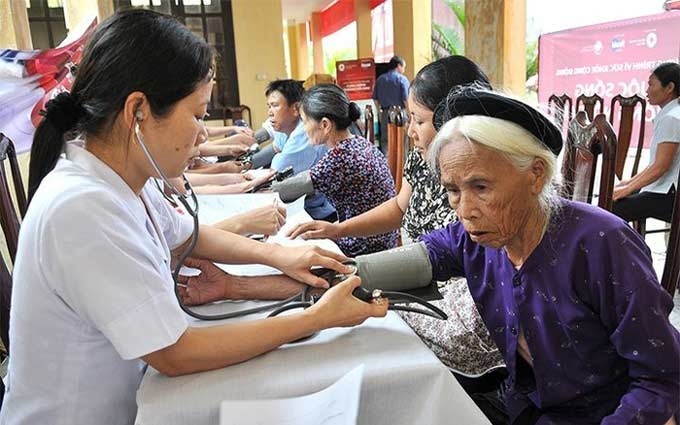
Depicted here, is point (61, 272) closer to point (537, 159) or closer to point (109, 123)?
point (109, 123)

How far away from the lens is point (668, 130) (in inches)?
101

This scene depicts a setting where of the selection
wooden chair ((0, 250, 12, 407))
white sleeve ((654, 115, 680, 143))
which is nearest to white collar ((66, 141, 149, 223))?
wooden chair ((0, 250, 12, 407))

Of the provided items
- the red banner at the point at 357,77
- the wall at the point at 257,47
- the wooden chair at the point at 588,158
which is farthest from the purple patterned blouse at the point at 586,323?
the wall at the point at 257,47

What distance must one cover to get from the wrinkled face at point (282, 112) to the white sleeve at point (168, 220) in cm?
205

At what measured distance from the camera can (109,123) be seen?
0.77 meters

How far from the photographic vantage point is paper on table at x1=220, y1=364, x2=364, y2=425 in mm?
613

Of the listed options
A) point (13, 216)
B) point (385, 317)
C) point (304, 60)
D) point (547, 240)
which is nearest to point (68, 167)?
point (385, 317)

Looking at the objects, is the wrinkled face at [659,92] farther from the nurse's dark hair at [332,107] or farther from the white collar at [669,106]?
the nurse's dark hair at [332,107]

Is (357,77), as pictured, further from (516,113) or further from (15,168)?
(516,113)

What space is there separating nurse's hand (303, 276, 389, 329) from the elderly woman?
239mm

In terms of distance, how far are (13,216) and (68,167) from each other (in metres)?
0.66

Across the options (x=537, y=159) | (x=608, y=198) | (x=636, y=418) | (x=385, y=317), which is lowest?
(x=636, y=418)

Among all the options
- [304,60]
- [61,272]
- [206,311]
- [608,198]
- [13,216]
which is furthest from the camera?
[304,60]

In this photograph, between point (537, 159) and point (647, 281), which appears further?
point (537, 159)
